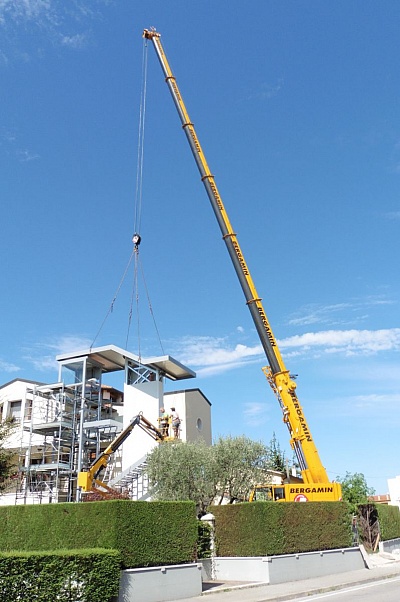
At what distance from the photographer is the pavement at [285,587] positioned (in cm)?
1566

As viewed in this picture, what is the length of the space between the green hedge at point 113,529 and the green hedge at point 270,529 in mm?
3576

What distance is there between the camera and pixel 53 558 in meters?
12.9

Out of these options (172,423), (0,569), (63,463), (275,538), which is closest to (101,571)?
(0,569)

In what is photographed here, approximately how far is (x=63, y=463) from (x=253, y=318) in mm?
18206

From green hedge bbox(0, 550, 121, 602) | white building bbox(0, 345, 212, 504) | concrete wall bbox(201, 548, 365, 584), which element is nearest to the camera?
green hedge bbox(0, 550, 121, 602)

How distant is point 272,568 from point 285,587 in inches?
45.8

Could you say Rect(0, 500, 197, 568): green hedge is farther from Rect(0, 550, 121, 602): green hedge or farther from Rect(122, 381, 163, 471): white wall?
Rect(122, 381, 163, 471): white wall

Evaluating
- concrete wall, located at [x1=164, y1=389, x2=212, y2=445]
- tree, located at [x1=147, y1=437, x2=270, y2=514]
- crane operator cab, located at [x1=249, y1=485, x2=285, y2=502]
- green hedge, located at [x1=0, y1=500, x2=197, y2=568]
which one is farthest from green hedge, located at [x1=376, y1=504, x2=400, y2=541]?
green hedge, located at [x1=0, y1=500, x2=197, y2=568]

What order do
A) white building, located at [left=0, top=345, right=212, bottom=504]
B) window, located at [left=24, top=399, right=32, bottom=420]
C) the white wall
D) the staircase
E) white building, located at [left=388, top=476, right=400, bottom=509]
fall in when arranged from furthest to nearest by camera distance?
white building, located at [left=388, top=476, right=400, bottom=509] < window, located at [left=24, top=399, right=32, bottom=420] < white building, located at [left=0, top=345, right=212, bottom=504] < the white wall < the staircase

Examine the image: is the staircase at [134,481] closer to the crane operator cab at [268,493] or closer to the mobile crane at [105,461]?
the mobile crane at [105,461]

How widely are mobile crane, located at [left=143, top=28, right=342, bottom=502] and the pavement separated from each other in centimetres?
362

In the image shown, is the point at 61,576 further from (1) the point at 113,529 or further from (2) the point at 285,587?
(2) the point at 285,587

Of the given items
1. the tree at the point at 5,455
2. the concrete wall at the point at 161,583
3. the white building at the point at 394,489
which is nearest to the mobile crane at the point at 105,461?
the tree at the point at 5,455

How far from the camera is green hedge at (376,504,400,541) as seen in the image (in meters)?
29.9
